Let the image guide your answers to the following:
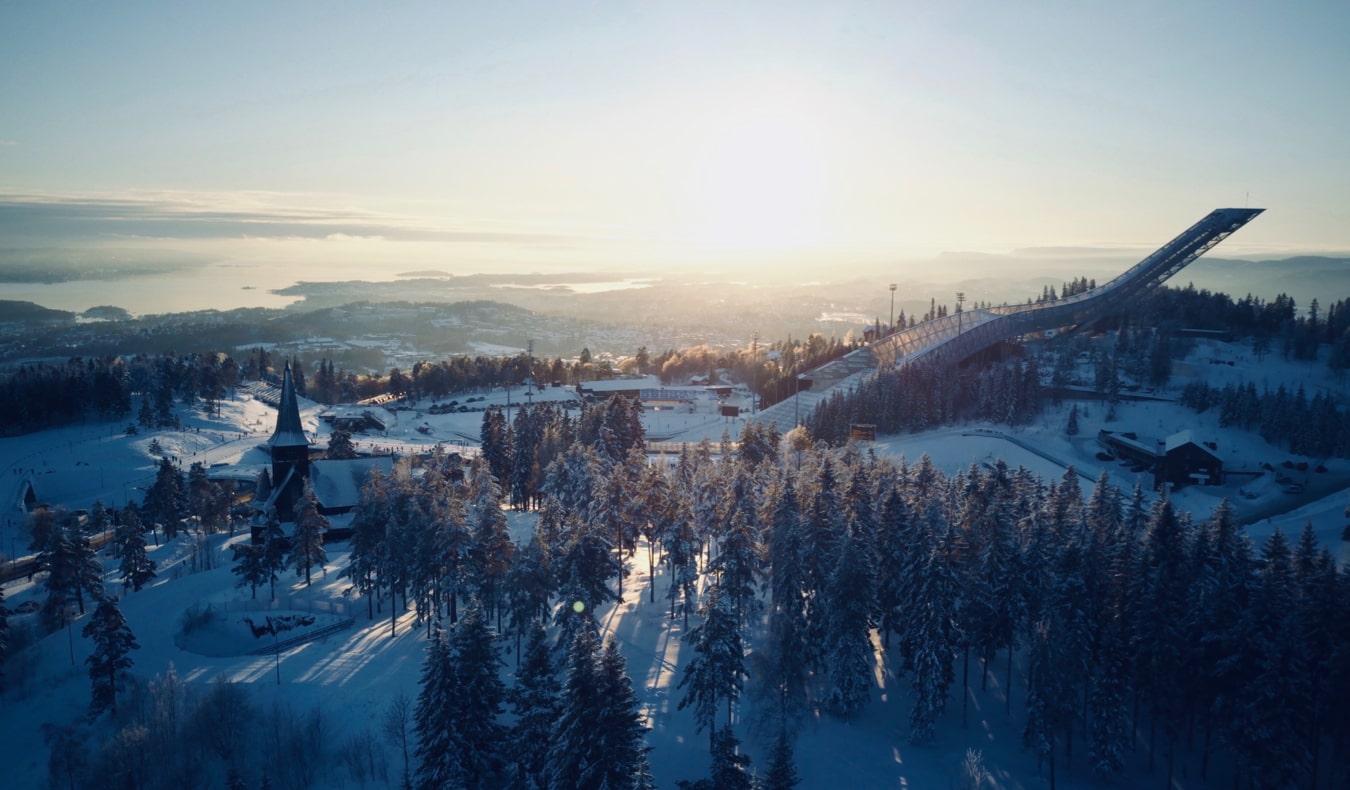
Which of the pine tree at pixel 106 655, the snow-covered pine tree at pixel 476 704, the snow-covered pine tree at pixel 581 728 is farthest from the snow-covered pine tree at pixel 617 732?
the pine tree at pixel 106 655

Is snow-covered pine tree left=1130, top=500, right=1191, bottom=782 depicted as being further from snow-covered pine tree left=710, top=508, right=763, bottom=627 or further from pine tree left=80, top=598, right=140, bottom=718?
pine tree left=80, top=598, right=140, bottom=718

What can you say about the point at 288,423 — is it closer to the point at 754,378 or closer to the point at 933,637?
the point at 933,637

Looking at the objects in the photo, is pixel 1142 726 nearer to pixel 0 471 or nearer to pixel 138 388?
pixel 0 471

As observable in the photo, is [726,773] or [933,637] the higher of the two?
[933,637]

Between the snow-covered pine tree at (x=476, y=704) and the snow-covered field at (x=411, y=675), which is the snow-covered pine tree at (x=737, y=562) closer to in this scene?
the snow-covered field at (x=411, y=675)

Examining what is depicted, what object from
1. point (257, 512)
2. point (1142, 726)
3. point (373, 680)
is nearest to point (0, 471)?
point (257, 512)

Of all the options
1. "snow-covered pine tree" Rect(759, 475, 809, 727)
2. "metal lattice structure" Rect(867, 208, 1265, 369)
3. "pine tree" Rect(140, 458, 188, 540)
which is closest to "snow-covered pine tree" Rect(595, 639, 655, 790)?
"snow-covered pine tree" Rect(759, 475, 809, 727)

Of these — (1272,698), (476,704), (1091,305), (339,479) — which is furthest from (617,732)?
(1091,305)
